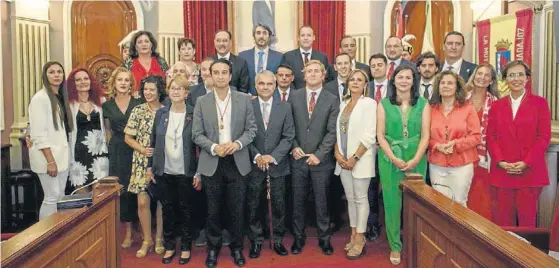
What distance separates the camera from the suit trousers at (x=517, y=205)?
11.5ft

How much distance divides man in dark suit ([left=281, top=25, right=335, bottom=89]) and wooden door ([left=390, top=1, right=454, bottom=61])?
292 centimetres

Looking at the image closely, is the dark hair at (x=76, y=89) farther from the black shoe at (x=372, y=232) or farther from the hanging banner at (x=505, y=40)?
the hanging banner at (x=505, y=40)

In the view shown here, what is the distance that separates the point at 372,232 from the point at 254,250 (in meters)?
0.97

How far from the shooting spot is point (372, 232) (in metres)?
3.98

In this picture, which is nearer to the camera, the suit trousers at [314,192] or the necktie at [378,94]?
the suit trousers at [314,192]

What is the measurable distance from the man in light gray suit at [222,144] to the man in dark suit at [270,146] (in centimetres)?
10

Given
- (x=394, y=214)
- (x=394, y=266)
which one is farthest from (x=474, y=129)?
(x=394, y=266)

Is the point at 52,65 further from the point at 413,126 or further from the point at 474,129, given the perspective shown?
the point at 474,129

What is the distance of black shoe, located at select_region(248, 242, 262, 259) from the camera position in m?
3.57

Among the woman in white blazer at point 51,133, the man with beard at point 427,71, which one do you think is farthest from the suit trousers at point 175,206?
the man with beard at point 427,71

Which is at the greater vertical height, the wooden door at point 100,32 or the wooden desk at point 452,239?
the wooden door at point 100,32

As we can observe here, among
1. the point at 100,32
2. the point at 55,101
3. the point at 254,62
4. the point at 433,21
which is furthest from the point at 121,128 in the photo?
the point at 433,21

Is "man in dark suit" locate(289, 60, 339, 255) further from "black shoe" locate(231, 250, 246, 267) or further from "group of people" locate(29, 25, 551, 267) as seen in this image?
"black shoe" locate(231, 250, 246, 267)

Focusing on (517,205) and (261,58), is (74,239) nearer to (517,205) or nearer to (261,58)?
(261,58)
